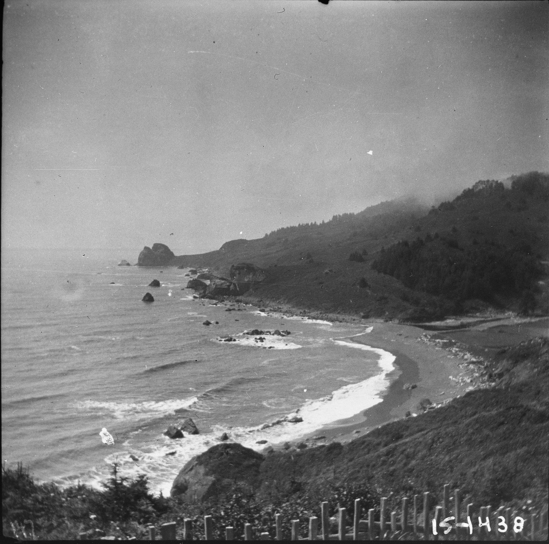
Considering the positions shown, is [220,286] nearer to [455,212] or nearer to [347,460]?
[347,460]

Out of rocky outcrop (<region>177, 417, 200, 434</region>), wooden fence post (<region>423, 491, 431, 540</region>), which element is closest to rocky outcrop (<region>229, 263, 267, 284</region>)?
rocky outcrop (<region>177, 417, 200, 434</region>)

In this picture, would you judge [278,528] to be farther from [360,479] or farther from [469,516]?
[469,516]

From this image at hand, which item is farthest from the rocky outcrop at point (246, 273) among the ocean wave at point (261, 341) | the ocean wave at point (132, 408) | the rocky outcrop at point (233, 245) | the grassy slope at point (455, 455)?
the grassy slope at point (455, 455)

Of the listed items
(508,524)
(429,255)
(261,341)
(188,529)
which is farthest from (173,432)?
(429,255)

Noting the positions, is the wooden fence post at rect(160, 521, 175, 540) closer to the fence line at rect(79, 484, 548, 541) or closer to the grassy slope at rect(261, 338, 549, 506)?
the fence line at rect(79, 484, 548, 541)

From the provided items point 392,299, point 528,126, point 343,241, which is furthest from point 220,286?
point 528,126
